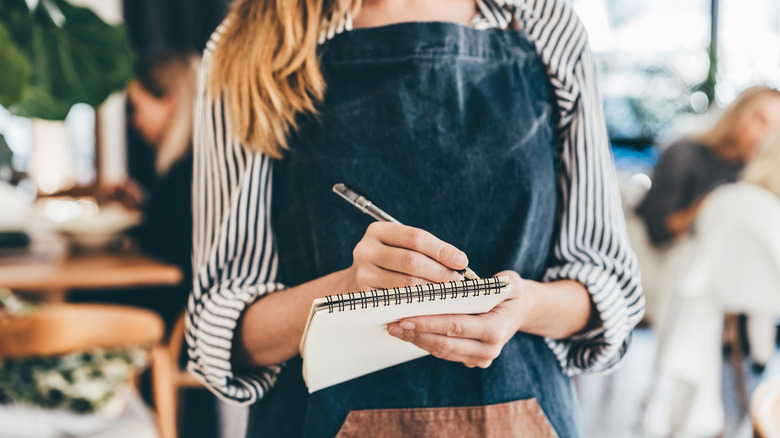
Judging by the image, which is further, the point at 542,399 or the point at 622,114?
the point at 622,114

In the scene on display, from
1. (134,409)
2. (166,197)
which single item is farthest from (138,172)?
(134,409)

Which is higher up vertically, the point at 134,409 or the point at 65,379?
the point at 65,379

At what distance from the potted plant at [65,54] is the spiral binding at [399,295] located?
1.82 ft

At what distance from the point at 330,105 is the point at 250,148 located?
0.09m

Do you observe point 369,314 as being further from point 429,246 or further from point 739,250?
point 739,250

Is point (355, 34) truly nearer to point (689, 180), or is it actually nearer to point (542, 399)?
point (542, 399)

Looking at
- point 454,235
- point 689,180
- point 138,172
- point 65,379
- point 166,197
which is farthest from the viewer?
point 138,172

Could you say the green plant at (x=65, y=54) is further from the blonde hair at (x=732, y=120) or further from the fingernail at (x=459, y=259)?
the blonde hair at (x=732, y=120)

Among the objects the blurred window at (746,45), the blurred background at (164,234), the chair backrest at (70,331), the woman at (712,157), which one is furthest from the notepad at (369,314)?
the blurred window at (746,45)

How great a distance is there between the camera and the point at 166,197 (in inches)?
106

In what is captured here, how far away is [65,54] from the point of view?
88 cm

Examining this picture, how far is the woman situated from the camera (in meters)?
3.50

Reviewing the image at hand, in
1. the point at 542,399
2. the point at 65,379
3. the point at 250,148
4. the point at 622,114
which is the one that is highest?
the point at 250,148

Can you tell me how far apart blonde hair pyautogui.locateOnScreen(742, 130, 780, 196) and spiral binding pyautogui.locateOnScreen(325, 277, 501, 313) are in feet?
8.03
